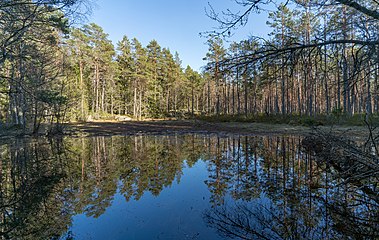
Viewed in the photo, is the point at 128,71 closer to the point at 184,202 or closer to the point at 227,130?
the point at 227,130

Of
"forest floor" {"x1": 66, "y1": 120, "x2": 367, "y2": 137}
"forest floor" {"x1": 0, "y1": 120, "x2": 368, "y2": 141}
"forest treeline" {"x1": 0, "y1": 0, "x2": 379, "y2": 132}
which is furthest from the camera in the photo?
"forest floor" {"x1": 66, "y1": 120, "x2": 367, "y2": 137}

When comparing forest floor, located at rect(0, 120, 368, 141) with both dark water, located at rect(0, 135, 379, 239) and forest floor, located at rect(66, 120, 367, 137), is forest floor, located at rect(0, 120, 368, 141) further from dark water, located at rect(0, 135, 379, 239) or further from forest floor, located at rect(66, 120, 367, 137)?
dark water, located at rect(0, 135, 379, 239)

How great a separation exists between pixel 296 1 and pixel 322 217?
3.41 m

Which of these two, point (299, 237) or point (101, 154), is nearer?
point (299, 237)

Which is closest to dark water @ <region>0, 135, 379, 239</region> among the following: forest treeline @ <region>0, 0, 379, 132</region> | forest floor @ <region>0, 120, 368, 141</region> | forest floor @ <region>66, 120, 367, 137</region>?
forest treeline @ <region>0, 0, 379, 132</region>

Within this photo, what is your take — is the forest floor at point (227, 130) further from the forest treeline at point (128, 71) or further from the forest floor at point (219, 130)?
the forest treeline at point (128, 71)

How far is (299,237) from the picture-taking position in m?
2.88

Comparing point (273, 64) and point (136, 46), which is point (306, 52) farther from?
point (136, 46)

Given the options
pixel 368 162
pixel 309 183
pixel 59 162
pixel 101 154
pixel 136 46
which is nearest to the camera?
pixel 368 162

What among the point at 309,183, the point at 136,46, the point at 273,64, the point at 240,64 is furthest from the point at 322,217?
the point at 136,46

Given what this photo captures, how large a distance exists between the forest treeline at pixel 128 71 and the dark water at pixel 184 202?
2.16m

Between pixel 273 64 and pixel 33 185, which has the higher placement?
pixel 273 64

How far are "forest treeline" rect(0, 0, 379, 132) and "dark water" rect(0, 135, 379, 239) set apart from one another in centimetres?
216

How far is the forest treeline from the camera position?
3.05 meters
